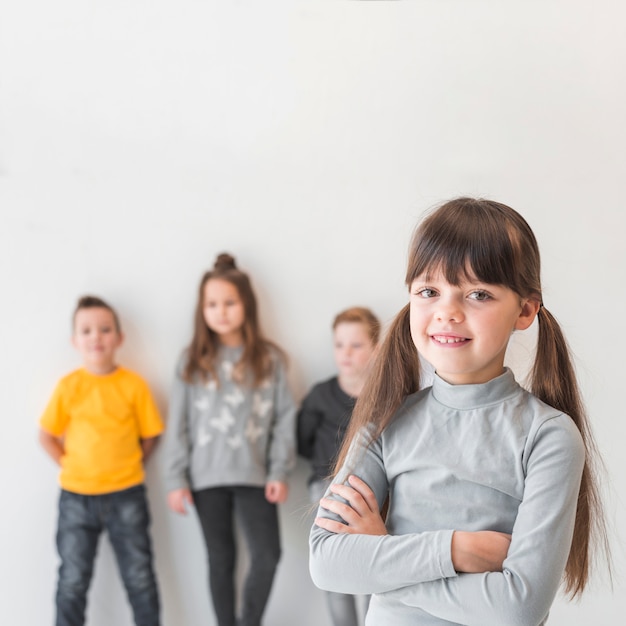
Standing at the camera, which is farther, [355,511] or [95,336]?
[95,336]

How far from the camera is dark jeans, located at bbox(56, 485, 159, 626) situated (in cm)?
275

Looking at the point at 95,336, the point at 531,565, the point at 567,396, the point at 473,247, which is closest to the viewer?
the point at 531,565

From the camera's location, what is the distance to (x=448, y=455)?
1.40m

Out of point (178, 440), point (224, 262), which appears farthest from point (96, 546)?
point (224, 262)

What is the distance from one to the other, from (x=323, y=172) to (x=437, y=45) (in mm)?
599

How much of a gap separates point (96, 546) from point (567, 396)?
6.28 feet

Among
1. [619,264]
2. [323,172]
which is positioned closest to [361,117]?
[323,172]

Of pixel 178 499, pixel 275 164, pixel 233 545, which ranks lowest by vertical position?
pixel 233 545

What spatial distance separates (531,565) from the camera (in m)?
1.26

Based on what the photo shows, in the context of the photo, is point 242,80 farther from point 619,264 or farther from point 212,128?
point 619,264

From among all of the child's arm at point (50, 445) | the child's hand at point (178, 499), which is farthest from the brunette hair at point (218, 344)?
the child's arm at point (50, 445)

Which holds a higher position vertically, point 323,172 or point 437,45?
point 437,45

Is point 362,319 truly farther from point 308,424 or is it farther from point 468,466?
point 468,466

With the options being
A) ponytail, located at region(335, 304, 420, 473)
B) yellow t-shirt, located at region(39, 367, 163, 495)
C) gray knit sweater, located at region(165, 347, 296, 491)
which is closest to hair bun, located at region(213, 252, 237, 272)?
gray knit sweater, located at region(165, 347, 296, 491)
